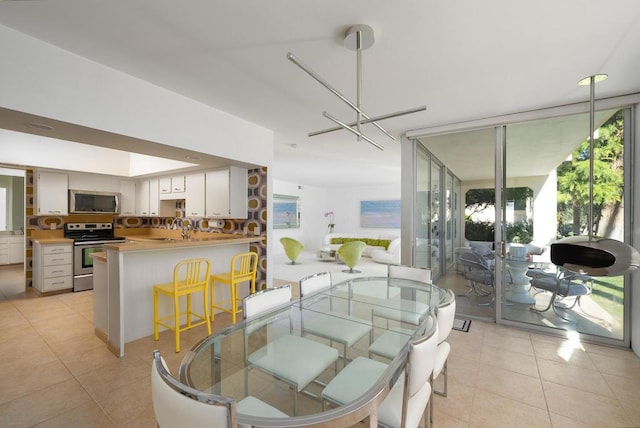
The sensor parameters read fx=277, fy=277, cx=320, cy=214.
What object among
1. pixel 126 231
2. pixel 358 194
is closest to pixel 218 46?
pixel 126 231

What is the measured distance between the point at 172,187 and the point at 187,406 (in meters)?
4.60

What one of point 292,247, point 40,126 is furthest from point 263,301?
point 292,247

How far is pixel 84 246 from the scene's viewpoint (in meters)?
4.59

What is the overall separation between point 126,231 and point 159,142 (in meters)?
3.92

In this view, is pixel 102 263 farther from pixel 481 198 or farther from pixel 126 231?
pixel 481 198

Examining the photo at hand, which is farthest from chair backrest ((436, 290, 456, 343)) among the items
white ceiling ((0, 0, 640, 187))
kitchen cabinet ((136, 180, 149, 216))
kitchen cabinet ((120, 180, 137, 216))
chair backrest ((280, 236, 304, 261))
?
kitchen cabinet ((120, 180, 137, 216))

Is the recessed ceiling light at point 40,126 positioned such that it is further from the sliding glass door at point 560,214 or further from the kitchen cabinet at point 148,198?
the sliding glass door at point 560,214

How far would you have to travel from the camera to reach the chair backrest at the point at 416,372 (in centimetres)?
120

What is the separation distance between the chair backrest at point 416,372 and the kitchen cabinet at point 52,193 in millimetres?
5854

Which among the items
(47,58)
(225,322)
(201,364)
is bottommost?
(225,322)

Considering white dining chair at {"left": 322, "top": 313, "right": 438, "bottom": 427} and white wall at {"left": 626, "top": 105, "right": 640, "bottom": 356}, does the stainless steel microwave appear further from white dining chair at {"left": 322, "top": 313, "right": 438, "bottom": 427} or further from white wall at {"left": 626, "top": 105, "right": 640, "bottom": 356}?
white wall at {"left": 626, "top": 105, "right": 640, "bottom": 356}

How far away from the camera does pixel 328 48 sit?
196cm

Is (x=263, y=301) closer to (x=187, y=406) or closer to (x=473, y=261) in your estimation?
(x=187, y=406)

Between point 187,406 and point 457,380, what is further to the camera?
point 457,380
